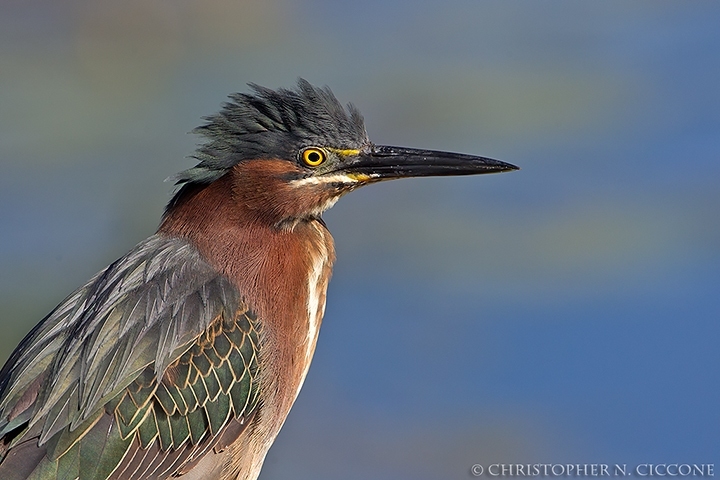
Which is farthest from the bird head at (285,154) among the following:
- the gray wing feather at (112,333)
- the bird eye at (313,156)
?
the gray wing feather at (112,333)

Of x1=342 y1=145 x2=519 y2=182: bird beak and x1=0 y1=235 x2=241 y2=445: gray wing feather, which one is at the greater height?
x1=342 y1=145 x2=519 y2=182: bird beak

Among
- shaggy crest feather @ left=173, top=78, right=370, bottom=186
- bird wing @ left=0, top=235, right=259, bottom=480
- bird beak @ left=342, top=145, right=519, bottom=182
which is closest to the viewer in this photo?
bird wing @ left=0, top=235, right=259, bottom=480

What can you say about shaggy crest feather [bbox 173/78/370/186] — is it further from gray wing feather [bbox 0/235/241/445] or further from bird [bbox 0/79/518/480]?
gray wing feather [bbox 0/235/241/445]

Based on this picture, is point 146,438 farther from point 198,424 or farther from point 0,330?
point 0,330

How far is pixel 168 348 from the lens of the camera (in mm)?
3732

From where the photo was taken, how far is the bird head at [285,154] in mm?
3906

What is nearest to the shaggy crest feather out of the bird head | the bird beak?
the bird head

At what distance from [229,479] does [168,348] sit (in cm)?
54

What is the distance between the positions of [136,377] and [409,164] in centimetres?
122

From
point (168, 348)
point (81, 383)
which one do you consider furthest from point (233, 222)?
point (81, 383)

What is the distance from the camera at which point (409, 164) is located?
4.13 m

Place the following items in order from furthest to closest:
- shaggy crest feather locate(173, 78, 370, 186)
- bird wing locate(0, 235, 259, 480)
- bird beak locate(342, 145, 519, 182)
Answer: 1. bird beak locate(342, 145, 519, 182)
2. shaggy crest feather locate(173, 78, 370, 186)
3. bird wing locate(0, 235, 259, 480)

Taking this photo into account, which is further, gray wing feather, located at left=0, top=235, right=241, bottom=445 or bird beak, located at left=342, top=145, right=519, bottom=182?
bird beak, located at left=342, top=145, right=519, bottom=182

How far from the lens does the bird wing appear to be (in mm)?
3566
